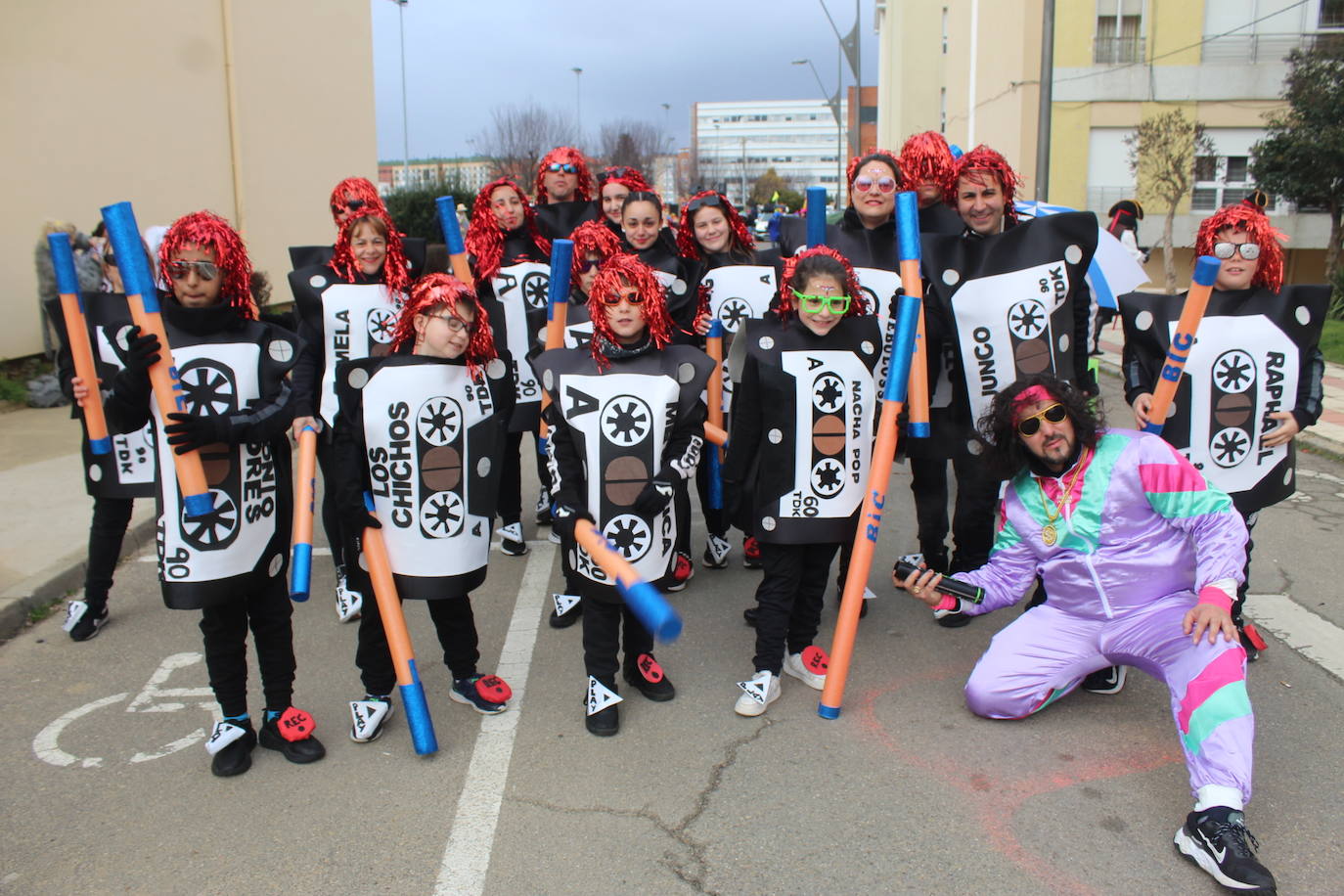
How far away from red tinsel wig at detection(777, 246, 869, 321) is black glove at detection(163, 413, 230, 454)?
81.6 inches

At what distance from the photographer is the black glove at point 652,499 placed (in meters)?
3.70

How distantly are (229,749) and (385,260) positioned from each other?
2.17 m

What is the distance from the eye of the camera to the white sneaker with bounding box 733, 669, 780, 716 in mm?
3910

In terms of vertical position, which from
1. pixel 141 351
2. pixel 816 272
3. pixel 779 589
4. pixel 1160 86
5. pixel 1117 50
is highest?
pixel 1117 50

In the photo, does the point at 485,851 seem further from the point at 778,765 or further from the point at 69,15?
the point at 69,15

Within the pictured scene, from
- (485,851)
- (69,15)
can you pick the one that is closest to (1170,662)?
(485,851)

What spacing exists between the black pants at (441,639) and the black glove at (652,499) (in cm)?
77

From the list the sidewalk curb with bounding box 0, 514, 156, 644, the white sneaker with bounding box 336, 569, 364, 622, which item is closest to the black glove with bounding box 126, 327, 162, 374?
the white sneaker with bounding box 336, 569, 364, 622

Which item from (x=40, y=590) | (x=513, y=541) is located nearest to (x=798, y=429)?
(x=513, y=541)

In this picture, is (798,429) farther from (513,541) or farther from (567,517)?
(513,541)

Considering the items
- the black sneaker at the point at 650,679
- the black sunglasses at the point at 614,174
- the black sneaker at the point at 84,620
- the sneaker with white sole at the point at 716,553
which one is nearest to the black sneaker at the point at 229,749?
the black sneaker at the point at 650,679

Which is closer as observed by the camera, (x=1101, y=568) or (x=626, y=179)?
(x=1101, y=568)

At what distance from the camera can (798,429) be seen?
3.97 meters

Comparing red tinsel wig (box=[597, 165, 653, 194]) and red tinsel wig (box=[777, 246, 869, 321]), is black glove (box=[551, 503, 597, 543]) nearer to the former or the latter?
red tinsel wig (box=[777, 246, 869, 321])
